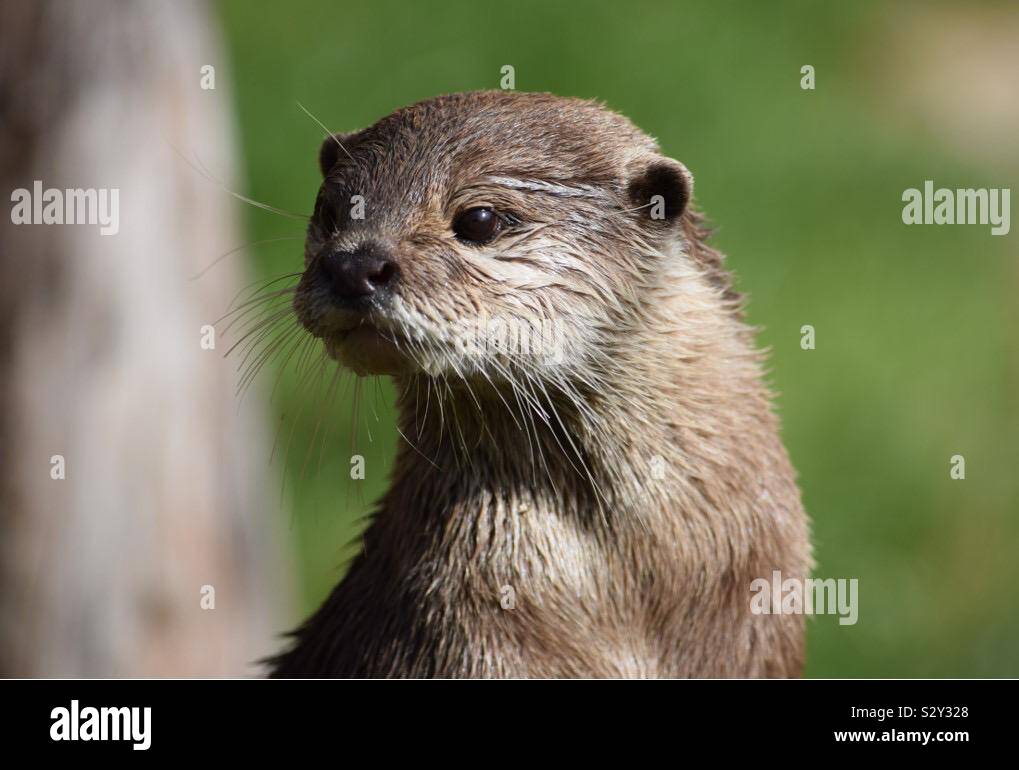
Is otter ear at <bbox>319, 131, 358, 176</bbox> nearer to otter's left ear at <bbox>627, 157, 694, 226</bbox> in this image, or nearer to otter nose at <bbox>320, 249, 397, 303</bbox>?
otter nose at <bbox>320, 249, 397, 303</bbox>

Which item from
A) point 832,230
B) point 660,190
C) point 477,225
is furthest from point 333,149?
point 832,230

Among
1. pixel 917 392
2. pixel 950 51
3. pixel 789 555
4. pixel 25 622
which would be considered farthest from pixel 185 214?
pixel 950 51

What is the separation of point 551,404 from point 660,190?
18.6 inches

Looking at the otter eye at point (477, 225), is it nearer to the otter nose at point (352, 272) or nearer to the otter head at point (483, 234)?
the otter head at point (483, 234)

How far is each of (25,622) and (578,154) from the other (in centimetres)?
461

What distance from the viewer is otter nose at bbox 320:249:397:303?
8.66ft

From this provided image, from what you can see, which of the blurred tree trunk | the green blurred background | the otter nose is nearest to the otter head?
the otter nose

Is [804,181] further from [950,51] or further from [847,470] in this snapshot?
[950,51]

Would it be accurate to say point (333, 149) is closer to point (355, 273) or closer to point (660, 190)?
point (355, 273)

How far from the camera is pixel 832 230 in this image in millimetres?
8789

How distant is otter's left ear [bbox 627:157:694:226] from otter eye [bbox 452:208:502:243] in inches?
11.0

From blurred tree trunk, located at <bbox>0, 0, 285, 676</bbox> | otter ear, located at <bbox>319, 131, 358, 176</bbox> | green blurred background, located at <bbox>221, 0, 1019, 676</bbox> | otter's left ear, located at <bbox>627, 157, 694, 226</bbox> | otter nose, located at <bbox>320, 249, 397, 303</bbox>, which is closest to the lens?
otter nose, located at <bbox>320, 249, 397, 303</bbox>

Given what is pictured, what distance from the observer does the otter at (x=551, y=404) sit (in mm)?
2738

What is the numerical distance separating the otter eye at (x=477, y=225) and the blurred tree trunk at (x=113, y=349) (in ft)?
12.1
